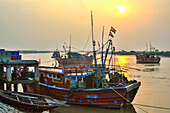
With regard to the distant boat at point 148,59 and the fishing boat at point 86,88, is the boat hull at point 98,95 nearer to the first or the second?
the fishing boat at point 86,88

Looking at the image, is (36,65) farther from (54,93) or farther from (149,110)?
(149,110)

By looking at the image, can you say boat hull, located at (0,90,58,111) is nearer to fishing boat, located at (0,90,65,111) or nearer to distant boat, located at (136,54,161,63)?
fishing boat, located at (0,90,65,111)

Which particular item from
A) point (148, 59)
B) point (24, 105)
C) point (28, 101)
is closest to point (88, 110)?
point (28, 101)

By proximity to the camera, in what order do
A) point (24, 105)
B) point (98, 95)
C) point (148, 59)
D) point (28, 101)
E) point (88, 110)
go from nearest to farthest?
point (24, 105) < point (28, 101) < point (98, 95) < point (88, 110) < point (148, 59)

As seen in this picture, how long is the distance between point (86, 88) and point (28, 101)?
482 cm

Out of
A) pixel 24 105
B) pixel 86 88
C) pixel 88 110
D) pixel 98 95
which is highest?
pixel 86 88

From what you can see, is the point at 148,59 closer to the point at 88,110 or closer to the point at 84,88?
the point at 84,88

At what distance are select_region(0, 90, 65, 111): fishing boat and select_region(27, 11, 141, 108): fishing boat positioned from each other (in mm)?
2579

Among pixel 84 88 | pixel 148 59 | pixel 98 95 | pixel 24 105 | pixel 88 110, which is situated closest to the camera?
pixel 24 105

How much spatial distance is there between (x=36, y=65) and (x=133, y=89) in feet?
26.7

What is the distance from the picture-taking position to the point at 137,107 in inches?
660

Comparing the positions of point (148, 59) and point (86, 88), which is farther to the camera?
point (148, 59)

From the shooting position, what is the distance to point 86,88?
52.9 ft

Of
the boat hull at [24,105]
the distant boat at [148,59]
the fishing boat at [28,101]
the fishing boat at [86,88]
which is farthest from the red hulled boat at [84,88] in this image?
the distant boat at [148,59]
